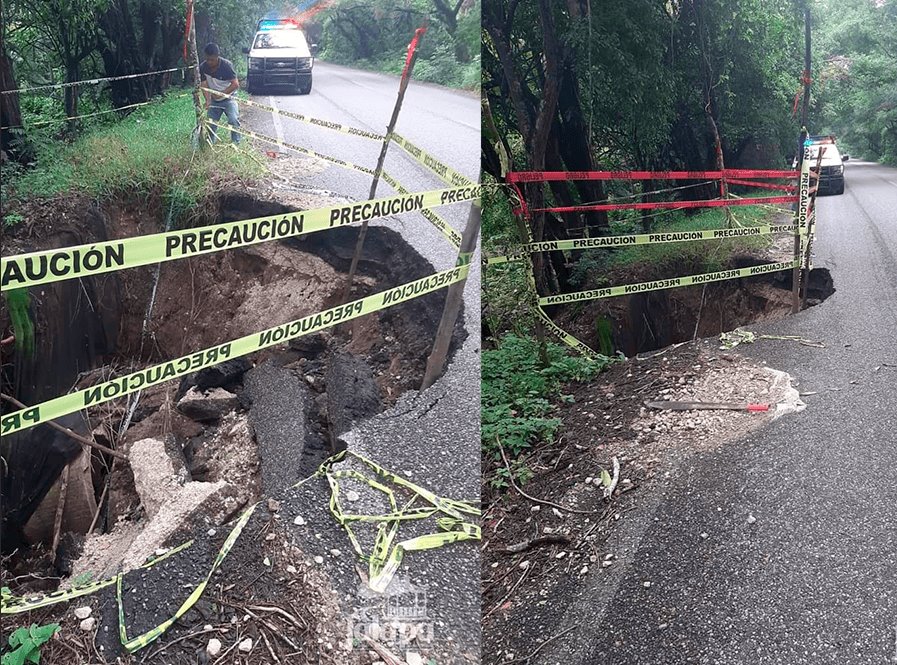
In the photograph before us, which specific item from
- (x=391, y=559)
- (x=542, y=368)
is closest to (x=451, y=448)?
(x=391, y=559)

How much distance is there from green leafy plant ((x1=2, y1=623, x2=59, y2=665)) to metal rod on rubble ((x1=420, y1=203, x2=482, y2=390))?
3.28ft

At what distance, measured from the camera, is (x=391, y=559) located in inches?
72.2

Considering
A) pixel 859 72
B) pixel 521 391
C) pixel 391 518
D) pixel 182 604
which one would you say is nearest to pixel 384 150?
pixel 391 518

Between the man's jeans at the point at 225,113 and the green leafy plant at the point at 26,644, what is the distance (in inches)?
39.9

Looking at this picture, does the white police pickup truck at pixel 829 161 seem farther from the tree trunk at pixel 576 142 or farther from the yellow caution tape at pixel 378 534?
the yellow caution tape at pixel 378 534

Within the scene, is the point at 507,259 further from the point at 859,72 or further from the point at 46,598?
the point at 46,598

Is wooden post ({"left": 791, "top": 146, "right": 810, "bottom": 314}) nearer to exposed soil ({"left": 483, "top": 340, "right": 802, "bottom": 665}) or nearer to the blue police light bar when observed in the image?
exposed soil ({"left": 483, "top": 340, "right": 802, "bottom": 665})

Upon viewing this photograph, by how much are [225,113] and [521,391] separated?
5.52 ft

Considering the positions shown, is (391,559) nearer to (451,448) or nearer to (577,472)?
(451,448)

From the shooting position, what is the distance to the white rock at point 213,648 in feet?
5.03

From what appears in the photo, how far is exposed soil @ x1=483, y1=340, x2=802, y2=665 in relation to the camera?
2309 mm

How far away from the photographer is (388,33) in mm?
1772

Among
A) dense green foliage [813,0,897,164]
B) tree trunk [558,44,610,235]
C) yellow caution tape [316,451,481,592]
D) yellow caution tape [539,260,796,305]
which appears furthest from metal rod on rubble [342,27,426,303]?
dense green foliage [813,0,897,164]

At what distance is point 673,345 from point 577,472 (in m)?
0.84
